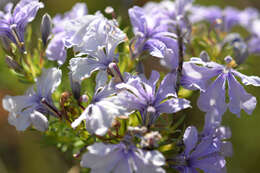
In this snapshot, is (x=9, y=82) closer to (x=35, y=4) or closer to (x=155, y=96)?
(x=35, y=4)

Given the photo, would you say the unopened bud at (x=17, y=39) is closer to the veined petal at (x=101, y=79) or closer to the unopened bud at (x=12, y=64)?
the unopened bud at (x=12, y=64)

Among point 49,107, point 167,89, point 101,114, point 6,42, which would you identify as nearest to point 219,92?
point 167,89

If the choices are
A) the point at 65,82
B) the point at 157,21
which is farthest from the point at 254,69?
the point at 65,82

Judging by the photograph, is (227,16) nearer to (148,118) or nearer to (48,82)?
(148,118)

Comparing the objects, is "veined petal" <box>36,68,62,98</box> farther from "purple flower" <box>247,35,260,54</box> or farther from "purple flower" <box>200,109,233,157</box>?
"purple flower" <box>247,35,260,54</box>

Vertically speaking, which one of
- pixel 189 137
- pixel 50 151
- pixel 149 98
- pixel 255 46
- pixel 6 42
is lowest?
pixel 50 151

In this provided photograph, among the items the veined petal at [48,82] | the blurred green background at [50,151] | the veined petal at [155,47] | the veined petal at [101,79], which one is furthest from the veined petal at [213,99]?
the blurred green background at [50,151]

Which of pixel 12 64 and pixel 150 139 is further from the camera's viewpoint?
pixel 12 64
